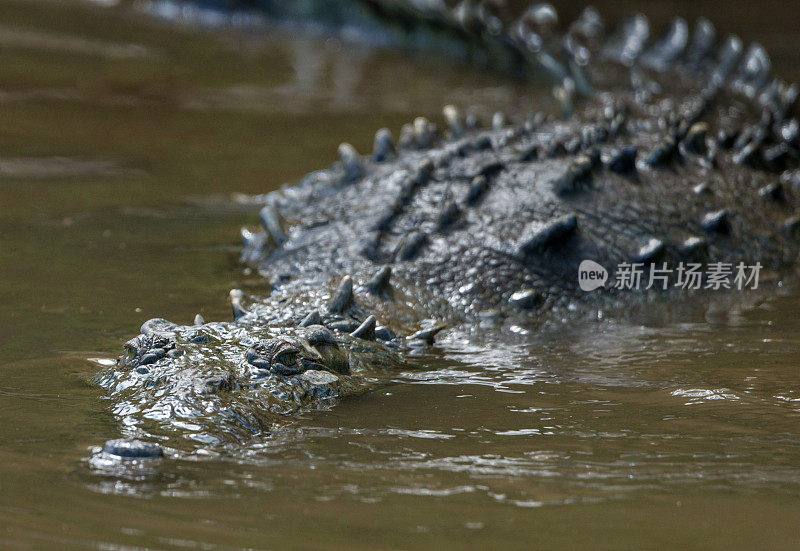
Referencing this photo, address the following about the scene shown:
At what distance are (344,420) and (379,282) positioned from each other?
3.58 feet

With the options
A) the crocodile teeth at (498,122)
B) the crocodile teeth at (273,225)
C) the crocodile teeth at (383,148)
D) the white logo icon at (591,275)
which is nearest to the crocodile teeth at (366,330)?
the white logo icon at (591,275)

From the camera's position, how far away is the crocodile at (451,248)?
128 inches

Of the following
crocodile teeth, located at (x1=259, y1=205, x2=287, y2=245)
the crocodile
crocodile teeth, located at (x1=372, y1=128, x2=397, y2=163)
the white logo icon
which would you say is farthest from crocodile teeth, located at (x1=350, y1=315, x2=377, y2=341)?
crocodile teeth, located at (x1=372, y1=128, x2=397, y2=163)

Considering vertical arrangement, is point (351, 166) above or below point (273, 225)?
above

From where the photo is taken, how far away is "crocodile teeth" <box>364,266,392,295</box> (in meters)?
4.26

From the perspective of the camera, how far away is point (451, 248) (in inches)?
183

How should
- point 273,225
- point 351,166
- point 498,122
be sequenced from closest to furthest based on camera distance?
point 273,225 → point 351,166 → point 498,122

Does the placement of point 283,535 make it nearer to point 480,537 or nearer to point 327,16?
point 480,537

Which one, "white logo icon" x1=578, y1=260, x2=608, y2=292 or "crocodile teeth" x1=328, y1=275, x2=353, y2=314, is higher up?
Answer: "white logo icon" x1=578, y1=260, x2=608, y2=292

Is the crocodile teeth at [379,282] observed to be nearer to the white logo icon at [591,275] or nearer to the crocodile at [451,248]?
the crocodile at [451,248]

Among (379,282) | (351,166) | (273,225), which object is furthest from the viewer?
(351,166)

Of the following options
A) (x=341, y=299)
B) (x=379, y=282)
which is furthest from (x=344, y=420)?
(x=379, y=282)

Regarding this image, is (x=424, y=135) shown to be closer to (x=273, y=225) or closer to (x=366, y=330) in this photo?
(x=273, y=225)

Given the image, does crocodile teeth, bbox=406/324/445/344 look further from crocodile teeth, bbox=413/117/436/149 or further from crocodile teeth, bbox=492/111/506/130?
crocodile teeth, bbox=492/111/506/130
